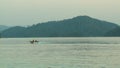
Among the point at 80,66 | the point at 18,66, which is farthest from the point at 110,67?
the point at 18,66

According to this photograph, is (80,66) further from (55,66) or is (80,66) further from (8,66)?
(8,66)

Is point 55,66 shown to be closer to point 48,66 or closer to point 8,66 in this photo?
point 48,66

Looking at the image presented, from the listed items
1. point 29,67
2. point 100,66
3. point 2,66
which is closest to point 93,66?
point 100,66

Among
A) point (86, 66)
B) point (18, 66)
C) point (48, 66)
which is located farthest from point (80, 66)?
point (18, 66)

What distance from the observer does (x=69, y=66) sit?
57781mm

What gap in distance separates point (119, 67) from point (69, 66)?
7.18 m

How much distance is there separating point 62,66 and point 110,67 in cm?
687

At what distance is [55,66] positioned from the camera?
58062mm

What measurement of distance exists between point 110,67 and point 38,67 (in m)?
9.90

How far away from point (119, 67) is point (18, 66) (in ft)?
46.3

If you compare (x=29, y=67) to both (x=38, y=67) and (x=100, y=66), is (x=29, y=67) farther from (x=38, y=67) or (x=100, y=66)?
(x=100, y=66)

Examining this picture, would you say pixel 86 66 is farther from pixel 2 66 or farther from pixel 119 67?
pixel 2 66

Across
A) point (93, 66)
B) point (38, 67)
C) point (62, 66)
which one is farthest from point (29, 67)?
point (93, 66)

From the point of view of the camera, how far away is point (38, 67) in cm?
5659
